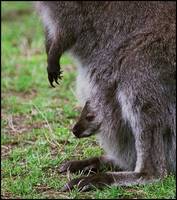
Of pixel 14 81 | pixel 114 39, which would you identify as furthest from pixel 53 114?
pixel 114 39

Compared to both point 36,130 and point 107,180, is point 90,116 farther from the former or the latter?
point 36,130

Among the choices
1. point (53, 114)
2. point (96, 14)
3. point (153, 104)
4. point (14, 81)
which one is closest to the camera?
point (153, 104)

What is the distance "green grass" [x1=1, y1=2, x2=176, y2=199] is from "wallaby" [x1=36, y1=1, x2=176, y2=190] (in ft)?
0.58

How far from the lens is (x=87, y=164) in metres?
5.38

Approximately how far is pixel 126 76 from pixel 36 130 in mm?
1866

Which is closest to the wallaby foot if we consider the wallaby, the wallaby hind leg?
the wallaby

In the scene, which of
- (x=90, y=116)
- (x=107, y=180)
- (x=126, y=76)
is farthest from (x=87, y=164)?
(x=126, y=76)

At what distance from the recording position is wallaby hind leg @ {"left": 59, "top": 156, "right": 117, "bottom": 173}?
5.31 m

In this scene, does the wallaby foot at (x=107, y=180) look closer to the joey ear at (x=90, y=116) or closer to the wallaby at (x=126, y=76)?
the wallaby at (x=126, y=76)

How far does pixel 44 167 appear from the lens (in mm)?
5430

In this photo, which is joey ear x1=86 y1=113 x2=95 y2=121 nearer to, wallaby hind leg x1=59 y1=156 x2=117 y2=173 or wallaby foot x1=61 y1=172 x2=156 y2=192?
wallaby hind leg x1=59 y1=156 x2=117 y2=173

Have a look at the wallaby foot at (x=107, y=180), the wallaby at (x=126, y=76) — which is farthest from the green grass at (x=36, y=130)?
the wallaby at (x=126, y=76)

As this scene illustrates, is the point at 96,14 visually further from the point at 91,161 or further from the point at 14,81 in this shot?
the point at 14,81

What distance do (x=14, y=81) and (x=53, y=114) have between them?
1517mm
